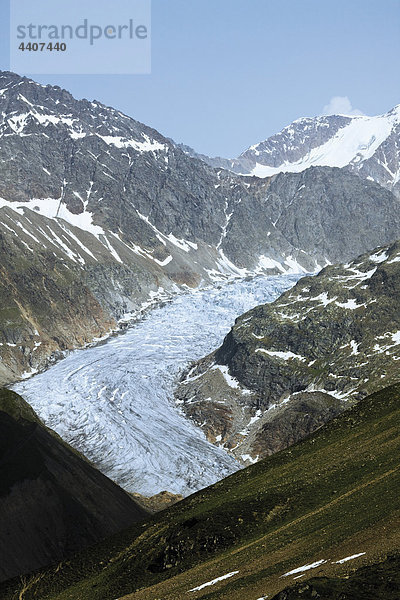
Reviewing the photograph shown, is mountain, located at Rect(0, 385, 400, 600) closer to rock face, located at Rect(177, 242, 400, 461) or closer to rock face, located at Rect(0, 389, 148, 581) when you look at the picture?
rock face, located at Rect(0, 389, 148, 581)

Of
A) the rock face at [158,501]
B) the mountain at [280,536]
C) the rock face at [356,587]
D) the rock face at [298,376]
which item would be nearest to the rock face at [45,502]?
the rock face at [158,501]

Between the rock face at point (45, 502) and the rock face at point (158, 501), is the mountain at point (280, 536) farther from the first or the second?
the rock face at point (158, 501)

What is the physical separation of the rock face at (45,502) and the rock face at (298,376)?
5838 centimetres

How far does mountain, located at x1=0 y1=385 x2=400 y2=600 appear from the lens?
34.5m

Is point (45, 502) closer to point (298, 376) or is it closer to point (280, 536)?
point (280, 536)

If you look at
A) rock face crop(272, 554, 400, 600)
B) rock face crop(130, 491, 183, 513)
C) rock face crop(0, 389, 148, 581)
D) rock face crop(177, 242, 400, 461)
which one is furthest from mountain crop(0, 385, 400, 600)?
rock face crop(177, 242, 400, 461)

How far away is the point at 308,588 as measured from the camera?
29359 mm

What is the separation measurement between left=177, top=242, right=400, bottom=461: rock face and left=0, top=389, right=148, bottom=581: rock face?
5838cm

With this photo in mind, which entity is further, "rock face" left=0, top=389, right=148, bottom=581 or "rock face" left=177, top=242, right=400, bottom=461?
"rock face" left=177, top=242, right=400, bottom=461

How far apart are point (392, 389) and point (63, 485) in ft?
170

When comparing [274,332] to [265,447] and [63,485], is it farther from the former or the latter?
[63,485]

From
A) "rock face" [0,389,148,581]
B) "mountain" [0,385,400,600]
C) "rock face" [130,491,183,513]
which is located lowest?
"rock face" [130,491,183,513]

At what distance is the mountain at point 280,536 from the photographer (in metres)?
34.5

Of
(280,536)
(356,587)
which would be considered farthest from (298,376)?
(356,587)
